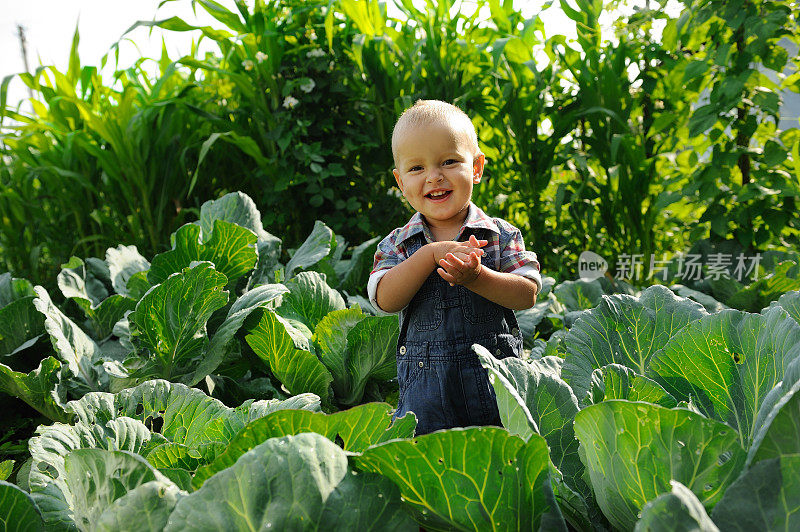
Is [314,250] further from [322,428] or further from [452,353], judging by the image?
[322,428]

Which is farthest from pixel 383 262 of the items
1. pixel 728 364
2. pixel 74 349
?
pixel 74 349

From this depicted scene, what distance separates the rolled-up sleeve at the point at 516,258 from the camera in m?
1.31

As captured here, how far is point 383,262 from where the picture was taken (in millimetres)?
1415

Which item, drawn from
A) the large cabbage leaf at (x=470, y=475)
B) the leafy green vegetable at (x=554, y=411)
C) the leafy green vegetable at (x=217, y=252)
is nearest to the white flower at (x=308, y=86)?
the leafy green vegetable at (x=217, y=252)

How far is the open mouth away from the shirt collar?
79mm

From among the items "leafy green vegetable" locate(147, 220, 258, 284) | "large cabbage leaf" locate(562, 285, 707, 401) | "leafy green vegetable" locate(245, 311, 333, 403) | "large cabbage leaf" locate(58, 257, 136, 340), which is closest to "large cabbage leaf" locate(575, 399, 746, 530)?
"large cabbage leaf" locate(562, 285, 707, 401)

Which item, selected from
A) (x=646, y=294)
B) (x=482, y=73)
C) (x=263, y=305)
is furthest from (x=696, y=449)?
(x=482, y=73)

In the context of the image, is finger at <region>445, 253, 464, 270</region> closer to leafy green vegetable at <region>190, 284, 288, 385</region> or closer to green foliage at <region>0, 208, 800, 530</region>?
green foliage at <region>0, 208, 800, 530</region>

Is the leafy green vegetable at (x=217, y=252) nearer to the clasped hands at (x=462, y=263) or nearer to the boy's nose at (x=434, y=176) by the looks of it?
the boy's nose at (x=434, y=176)

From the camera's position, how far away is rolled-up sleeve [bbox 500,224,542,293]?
131 centimetres

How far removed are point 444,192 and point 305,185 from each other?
196cm

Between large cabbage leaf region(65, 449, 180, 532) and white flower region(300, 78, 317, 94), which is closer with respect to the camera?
large cabbage leaf region(65, 449, 180, 532)

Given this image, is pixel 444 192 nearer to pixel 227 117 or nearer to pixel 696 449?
pixel 696 449

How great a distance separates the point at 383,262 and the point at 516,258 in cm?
30
